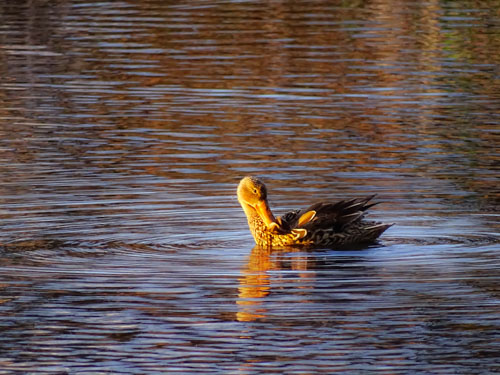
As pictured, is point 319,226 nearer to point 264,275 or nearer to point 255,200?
point 255,200

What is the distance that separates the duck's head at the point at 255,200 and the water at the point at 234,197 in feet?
1.00

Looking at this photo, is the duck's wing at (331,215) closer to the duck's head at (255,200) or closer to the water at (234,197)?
the duck's head at (255,200)

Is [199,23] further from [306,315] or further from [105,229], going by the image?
[306,315]

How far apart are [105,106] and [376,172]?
678cm

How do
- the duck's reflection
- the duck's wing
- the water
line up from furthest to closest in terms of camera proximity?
the duck's wing < the duck's reflection < the water

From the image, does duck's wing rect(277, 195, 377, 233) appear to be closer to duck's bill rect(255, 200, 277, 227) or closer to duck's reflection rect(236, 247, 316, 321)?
duck's bill rect(255, 200, 277, 227)

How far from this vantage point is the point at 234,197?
586 inches

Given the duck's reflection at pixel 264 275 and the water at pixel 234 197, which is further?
the duck's reflection at pixel 264 275

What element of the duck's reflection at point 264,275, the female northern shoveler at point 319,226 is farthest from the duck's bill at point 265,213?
the duck's reflection at point 264,275

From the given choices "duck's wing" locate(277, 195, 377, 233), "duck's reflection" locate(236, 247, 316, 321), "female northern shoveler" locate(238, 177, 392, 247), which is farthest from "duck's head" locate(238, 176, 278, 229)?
"duck's reflection" locate(236, 247, 316, 321)

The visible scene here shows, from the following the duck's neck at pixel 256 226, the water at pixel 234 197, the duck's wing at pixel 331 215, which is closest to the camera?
the water at pixel 234 197

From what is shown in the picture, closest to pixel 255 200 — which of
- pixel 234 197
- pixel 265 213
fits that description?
pixel 265 213

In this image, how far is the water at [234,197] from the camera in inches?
379

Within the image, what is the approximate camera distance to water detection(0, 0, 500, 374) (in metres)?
9.63
